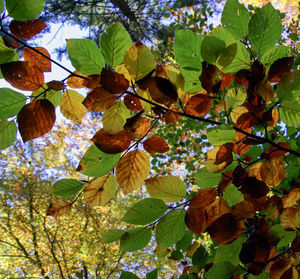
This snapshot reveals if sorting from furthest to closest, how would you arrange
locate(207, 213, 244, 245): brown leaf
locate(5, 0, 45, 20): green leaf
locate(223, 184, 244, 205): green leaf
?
locate(223, 184, 244, 205): green leaf
locate(207, 213, 244, 245): brown leaf
locate(5, 0, 45, 20): green leaf

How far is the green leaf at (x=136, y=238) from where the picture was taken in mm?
478

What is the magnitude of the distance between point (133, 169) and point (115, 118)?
10 centimetres

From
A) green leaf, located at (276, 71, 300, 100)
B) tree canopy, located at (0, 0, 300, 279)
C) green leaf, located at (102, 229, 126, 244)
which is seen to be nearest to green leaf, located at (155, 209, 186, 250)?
tree canopy, located at (0, 0, 300, 279)

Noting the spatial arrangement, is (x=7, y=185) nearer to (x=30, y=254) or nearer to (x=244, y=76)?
(x=30, y=254)

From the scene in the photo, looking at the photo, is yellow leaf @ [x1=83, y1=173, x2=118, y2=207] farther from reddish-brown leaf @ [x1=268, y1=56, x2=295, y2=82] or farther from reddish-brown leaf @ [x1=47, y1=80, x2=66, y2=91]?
reddish-brown leaf @ [x1=268, y1=56, x2=295, y2=82]

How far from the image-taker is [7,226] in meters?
6.57

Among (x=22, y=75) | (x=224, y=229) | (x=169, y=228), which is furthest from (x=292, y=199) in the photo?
(x=22, y=75)

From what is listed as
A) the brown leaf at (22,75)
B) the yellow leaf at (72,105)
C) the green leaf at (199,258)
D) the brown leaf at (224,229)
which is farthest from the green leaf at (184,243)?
the brown leaf at (22,75)

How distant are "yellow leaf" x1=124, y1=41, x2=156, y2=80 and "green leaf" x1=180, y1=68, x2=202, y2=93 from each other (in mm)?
65

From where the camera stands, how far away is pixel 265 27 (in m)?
0.38

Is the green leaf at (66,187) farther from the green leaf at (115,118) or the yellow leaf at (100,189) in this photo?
the green leaf at (115,118)

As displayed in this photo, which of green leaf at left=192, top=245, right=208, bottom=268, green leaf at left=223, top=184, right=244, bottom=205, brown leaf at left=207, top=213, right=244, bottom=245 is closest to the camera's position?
brown leaf at left=207, top=213, right=244, bottom=245

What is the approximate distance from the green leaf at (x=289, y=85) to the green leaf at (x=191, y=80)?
147 mm

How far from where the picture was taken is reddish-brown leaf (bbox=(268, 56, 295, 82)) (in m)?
0.39
